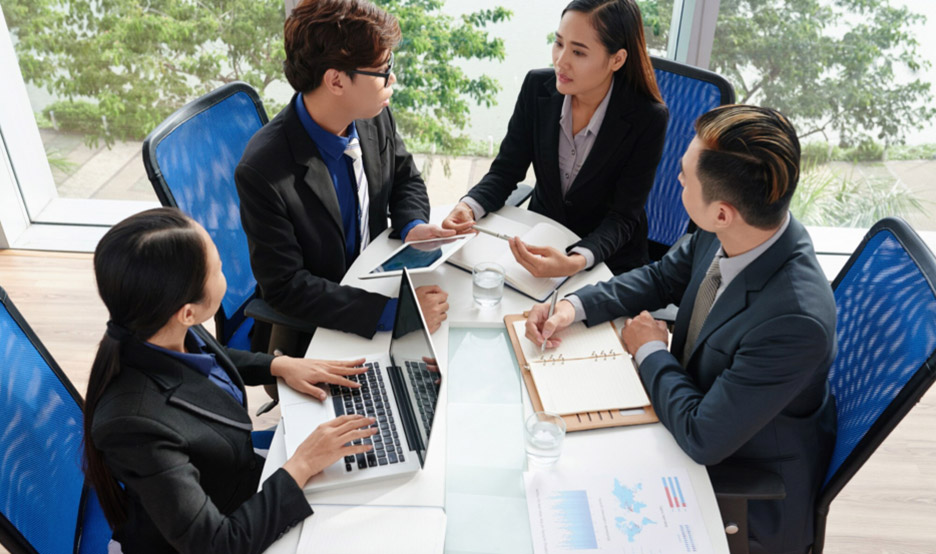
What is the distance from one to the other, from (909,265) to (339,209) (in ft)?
4.51

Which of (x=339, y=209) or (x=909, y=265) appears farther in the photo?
(x=339, y=209)

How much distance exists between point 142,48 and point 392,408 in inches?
107

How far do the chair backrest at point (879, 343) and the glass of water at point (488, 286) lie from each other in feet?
2.66

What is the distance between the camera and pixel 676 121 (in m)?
2.51

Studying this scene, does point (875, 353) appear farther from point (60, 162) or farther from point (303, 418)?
point (60, 162)

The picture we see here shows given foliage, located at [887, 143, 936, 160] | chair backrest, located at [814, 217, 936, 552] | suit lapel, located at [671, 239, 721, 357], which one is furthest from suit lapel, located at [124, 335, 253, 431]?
foliage, located at [887, 143, 936, 160]

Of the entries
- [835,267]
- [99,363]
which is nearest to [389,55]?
[99,363]

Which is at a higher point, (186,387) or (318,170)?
(318,170)

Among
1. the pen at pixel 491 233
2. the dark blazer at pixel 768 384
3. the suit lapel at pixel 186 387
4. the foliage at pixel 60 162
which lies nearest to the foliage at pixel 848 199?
the pen at pixel 491 233

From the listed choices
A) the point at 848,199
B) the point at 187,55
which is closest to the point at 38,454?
the point at 187,55

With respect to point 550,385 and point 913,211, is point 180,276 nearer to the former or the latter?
point 550,385

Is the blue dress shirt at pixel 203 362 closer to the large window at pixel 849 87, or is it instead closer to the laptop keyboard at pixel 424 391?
the laptop keyboard at pixel 424 391

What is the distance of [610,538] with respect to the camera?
50.5 inches

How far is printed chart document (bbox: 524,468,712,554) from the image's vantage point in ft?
4.18
